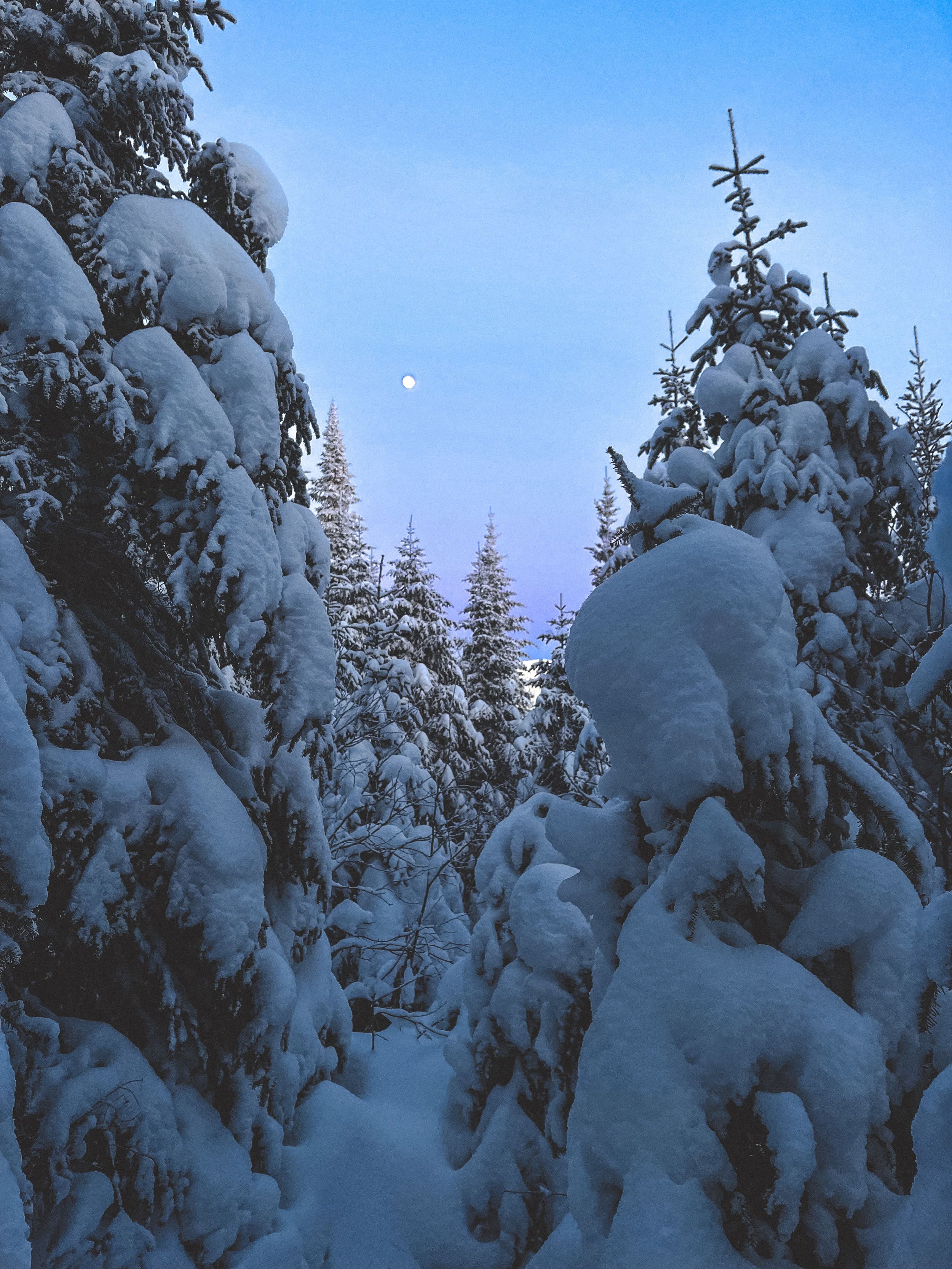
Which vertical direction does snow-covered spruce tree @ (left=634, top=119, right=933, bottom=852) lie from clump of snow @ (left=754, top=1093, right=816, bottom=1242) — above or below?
above

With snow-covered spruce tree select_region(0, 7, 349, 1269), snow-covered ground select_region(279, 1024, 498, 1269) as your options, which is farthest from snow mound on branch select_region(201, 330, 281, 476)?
snow-covered ground select_region(279, 1024, 498, 1269)

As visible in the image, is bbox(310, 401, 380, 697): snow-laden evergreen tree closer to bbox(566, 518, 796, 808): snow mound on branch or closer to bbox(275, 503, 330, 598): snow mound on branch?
bbox(275, 503, 330, 598): snow mound on branch

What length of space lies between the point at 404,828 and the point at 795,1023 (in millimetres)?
11486

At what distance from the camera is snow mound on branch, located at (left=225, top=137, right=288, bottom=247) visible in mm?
6246

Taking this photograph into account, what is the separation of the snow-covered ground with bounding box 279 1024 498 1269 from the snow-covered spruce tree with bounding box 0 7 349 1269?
34 cm

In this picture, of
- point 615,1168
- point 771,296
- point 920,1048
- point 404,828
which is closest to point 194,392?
point 615,1168

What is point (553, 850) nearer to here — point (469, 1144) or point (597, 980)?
point (469, 1144)

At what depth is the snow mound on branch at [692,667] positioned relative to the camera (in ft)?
9.43

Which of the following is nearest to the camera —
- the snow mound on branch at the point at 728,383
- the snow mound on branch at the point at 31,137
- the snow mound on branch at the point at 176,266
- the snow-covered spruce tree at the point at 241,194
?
the snow mound on branch at the point at 31,137

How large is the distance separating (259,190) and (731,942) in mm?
6726

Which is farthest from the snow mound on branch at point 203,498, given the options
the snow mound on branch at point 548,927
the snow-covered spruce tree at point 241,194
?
the snow mound on branch at point 548,927

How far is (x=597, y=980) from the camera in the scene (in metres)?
3.32

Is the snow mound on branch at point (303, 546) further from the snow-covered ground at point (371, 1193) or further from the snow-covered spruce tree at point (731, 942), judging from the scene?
the snow-covered ground at point (371, 1193)

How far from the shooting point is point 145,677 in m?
5.31
